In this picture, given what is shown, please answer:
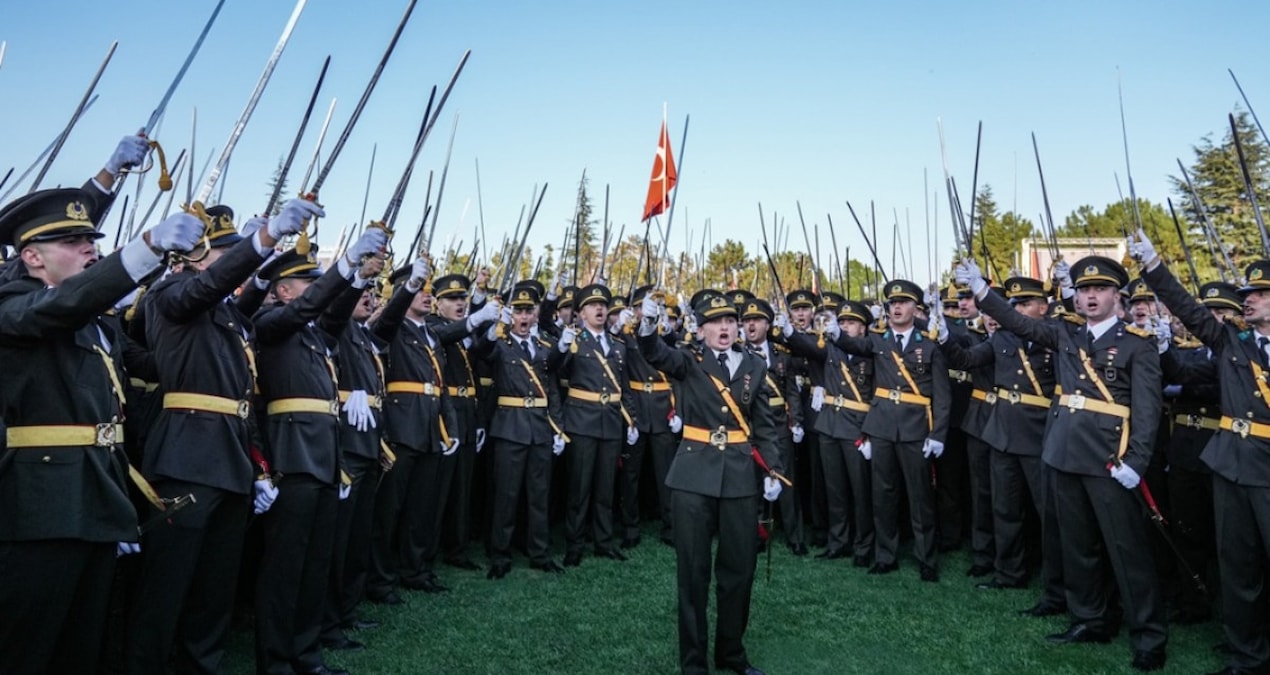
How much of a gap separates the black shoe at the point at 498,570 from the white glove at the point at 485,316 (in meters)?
2.23

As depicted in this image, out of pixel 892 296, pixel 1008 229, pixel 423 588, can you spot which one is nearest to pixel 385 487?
pixel 423 588

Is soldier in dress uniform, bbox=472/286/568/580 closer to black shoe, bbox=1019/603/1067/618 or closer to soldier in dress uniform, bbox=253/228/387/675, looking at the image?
soldier in dress uniform, bbox=253/228/387/675

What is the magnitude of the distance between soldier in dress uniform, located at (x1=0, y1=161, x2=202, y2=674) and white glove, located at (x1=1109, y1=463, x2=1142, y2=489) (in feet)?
19.0

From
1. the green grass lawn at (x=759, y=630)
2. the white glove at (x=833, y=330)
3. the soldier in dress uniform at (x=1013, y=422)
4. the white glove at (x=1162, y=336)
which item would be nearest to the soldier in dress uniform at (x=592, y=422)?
the green grass lawn at (x=759, y=630)

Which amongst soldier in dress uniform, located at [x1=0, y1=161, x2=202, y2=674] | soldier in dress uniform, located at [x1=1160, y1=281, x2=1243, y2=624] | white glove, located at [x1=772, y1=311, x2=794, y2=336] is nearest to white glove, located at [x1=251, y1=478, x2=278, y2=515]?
soldier in dress uniform, located at [x1=0, y1=161, x2=202, y2=674]

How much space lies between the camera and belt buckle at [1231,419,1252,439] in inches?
213

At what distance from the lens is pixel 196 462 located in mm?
4172

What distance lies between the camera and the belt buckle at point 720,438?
5.52 metres

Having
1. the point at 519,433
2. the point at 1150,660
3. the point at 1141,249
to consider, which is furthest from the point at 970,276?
the point at 519,433

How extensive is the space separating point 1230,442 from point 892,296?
11.7ft

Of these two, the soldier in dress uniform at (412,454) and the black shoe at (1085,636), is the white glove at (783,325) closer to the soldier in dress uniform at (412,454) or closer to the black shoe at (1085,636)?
the soldier in dress uniform at (412,454)

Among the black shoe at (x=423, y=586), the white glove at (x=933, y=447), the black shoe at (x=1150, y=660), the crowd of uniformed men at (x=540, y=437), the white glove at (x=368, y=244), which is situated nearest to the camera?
the crowd of uniformed men at (x=540, y=437)

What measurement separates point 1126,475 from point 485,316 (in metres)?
5.15

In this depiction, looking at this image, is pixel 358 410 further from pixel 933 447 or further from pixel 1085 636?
pixel 1085 636
